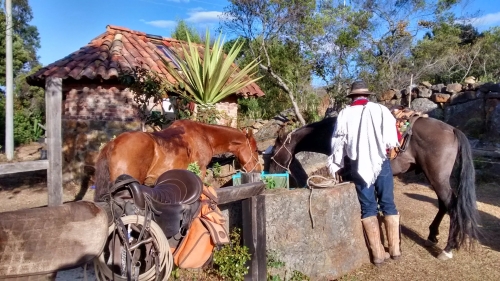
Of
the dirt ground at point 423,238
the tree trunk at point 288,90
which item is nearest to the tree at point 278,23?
the tree trunk at point 288,90

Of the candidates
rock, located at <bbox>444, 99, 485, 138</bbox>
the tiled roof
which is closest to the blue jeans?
the tiled roof

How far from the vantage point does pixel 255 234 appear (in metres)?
3.52

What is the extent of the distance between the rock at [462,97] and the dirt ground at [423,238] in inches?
136

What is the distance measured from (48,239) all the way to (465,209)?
158 inches

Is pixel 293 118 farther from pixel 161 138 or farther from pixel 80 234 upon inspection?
pixel 80 234

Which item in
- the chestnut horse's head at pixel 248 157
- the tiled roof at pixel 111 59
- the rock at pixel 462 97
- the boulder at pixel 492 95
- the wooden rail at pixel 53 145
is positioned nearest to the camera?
the wooden rail at pixel 53 145

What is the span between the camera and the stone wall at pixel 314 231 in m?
3.75

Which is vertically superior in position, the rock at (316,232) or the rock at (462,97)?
the rock at (462,97)

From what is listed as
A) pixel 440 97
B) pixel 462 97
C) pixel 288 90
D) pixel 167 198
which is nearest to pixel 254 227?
pixel 167 198

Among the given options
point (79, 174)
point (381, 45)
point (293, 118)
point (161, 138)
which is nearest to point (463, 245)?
point (161, 138)

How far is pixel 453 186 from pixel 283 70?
431 inches

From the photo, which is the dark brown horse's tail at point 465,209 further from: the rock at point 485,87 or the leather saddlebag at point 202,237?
the rock at point 485,87

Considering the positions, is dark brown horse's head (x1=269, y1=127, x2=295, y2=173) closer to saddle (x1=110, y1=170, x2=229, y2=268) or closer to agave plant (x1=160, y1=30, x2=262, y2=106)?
agave plant (x1=160, y1=30, x2=262, y2=106)

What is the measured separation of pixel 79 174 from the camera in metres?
8.85
